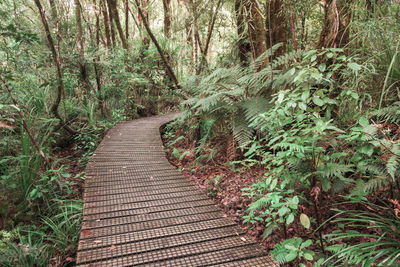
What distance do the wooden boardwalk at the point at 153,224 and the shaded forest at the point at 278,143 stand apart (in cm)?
23

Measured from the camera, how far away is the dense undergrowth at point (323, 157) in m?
1.70

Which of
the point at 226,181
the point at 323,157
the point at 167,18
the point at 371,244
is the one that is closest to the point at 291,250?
the point at 371,244

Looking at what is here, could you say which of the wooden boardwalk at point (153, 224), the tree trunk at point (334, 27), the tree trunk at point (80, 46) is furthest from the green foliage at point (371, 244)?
the tree trunk at point (80, 46)

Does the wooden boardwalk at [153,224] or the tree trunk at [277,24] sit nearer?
the wooden boardwalk at [153,224]

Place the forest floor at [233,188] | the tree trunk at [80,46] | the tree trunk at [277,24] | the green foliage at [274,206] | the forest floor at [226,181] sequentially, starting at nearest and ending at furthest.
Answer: the green foliage at [274,206], the forest floor at [233,188], the forest floor at [226,181], the tree trunk at [277,24], the tree trunk at [80,46]

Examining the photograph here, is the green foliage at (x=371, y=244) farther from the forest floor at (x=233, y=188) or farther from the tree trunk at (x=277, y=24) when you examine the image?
the tree trunk at (x=277, y=24)

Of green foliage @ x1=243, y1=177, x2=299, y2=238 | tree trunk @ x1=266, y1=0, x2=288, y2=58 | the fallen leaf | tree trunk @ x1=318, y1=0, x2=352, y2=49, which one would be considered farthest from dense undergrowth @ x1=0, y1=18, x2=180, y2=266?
tree trunk @ x1=266, y1=0, x2=288, y2=58

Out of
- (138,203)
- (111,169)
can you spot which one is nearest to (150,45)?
(111,169)

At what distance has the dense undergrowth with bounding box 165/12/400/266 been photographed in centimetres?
170

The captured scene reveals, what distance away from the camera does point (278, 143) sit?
1960 millimetres

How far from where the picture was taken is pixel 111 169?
3771mm

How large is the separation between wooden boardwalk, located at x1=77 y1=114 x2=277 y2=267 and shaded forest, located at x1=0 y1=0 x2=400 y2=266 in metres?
0.23

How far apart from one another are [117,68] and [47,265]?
21.9ft

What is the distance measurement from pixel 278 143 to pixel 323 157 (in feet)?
1.10
